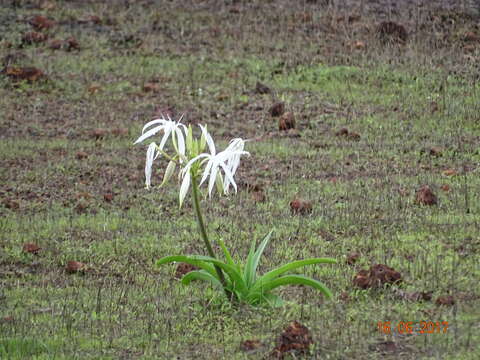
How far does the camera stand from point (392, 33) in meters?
14.4

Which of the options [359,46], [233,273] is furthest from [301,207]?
[359,46]

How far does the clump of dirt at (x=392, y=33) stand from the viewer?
46.9 ft

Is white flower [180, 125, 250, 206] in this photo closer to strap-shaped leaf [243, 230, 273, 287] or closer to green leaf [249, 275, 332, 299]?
strap-shaped leaf [243, 230, 273, 287]

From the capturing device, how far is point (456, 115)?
1153 cm

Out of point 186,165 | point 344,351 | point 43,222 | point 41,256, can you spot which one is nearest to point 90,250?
point 41,256

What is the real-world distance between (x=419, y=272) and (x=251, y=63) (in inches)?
321

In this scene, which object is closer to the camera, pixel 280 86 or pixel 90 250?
pixel 90 250

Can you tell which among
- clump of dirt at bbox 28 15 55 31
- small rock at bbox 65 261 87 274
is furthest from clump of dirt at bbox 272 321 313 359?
clump of dirt at bbox 28 15 55 31

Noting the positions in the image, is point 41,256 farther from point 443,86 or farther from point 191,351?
point 443,86

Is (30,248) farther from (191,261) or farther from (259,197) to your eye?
(259,197)

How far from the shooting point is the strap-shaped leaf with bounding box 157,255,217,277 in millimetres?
5518

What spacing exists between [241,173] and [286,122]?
1823mm

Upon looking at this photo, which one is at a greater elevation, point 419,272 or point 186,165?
point 186,165
